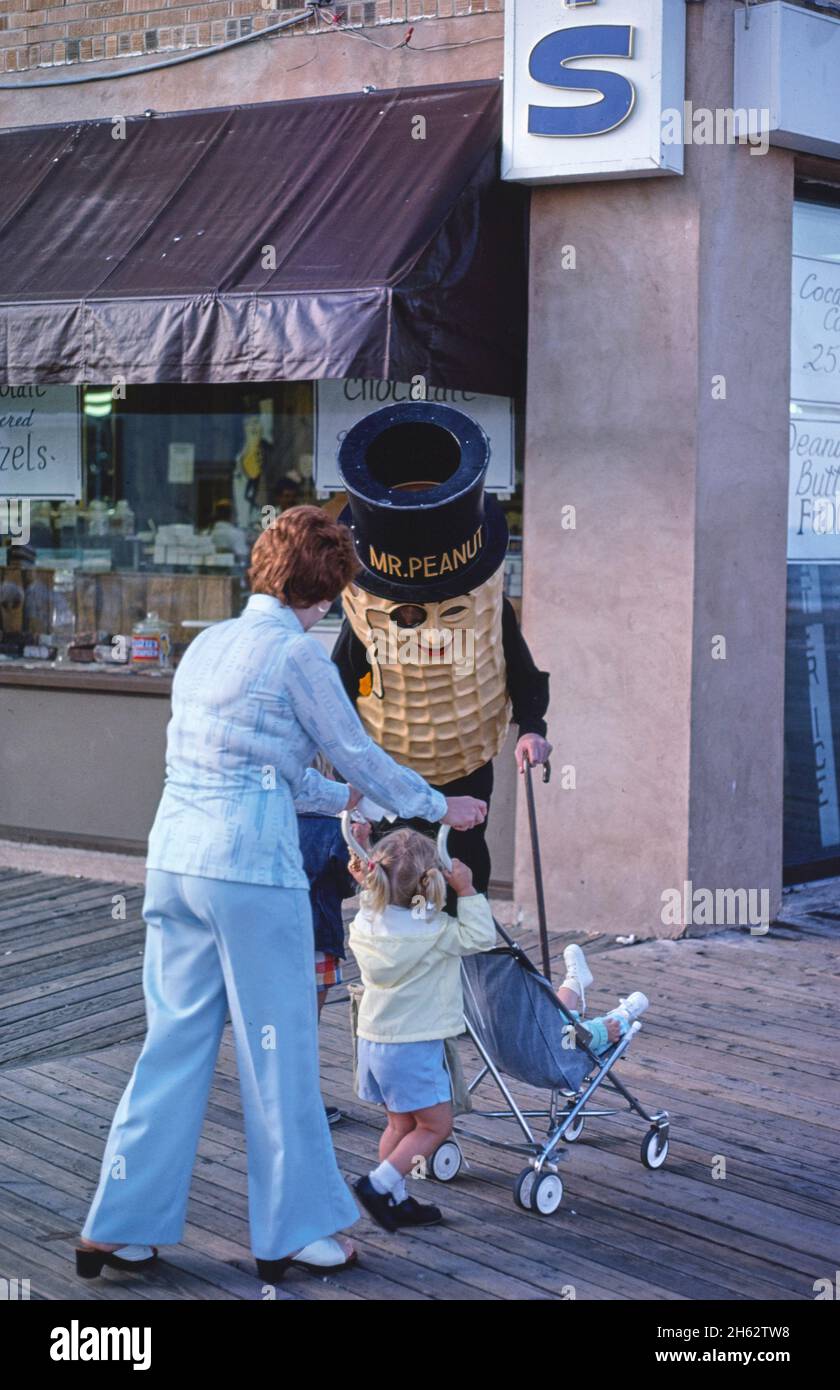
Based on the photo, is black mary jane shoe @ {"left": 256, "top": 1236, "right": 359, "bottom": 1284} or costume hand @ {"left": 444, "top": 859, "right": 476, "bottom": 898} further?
costume hand @ {"left": 444, "top": 859, "right": 476, "bottom": 898}

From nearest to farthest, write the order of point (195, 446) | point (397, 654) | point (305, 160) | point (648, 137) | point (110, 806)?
point (397, 654) < point (648, 137) < point (305, 160) < point (110, 806) < point (195, 446)

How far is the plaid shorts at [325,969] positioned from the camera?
507cm

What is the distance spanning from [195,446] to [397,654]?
4646mm

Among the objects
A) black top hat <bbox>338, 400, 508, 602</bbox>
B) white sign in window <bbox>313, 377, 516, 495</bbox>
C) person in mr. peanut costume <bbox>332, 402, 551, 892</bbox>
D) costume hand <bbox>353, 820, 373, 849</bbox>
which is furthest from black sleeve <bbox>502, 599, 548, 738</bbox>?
white sign in window <bbox>313, 377, 516, 495</bbox>

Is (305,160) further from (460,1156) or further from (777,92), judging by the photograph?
(460,1156)

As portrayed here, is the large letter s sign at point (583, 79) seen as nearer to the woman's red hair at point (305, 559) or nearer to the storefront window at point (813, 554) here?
the storefront window at point (813, 554)

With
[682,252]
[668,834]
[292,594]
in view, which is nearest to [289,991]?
[292,594]

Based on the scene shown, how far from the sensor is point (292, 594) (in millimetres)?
3982

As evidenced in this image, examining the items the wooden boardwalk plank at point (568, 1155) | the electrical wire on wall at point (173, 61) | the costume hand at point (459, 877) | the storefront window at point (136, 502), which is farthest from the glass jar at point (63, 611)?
the costume hand at point (459, 877)

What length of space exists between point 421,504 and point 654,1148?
74.9 inches

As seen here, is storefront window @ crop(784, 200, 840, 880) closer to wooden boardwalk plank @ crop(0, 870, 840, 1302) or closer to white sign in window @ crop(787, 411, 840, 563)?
white sign in window @ crop(787, 411, 840, 563)

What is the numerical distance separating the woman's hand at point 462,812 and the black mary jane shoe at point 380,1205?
0.97m

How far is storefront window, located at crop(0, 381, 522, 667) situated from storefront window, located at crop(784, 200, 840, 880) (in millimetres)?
2298

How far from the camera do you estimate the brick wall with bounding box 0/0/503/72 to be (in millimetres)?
7715
